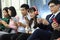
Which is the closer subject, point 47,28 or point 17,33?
point 47,28

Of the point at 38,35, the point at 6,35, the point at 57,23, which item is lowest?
the point at 6,35

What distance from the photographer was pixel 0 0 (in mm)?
8859

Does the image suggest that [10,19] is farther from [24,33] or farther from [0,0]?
[0,0]

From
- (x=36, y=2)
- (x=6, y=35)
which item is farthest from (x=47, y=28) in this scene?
(x=36, y=2)

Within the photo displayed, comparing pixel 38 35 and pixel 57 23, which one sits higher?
pixel 57 23

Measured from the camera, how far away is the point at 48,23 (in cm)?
448

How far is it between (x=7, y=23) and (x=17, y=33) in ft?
2.17

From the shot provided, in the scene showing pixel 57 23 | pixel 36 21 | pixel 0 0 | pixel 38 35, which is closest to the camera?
pixel 57 23

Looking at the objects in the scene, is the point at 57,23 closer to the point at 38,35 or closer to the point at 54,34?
the point at 54,34

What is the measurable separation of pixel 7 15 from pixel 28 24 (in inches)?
40.4

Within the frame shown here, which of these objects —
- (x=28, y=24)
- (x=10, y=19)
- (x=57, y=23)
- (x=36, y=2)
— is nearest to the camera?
(x=57, y=23)

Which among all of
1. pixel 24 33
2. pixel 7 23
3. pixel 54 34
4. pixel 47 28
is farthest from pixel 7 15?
pixel 54 34

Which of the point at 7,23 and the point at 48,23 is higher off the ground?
the point at 48,23

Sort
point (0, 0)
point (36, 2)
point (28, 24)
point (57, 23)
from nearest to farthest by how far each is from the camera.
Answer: point (57, 23) < point (28, 24) < point (36, 2) < point (0, 0)
